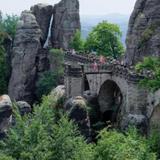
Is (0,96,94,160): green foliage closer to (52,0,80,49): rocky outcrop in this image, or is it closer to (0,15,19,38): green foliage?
(52,0,80,49): rocky outcrop

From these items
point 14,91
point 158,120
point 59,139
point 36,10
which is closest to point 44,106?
point 59,139

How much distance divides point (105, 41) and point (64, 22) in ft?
19.7

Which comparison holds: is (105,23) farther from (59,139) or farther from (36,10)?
(59,139)

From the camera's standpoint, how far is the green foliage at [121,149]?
38722mm

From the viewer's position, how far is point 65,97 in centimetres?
5581

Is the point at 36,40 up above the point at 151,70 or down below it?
above

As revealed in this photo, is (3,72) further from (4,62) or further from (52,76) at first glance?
(52,76)

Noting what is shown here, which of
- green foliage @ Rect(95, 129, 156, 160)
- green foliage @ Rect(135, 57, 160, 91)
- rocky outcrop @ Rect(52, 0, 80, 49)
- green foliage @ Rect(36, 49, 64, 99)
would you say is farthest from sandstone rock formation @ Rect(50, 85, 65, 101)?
rocky outcrop @ Rect(52, 0, 80, 49)

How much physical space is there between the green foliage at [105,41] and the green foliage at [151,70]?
88.2 feet

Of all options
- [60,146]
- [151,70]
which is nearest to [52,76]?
[151,70]

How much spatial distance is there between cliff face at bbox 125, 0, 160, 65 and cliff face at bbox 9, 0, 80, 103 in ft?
46.9

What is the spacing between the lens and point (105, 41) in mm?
79938

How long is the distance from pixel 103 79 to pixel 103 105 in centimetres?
247

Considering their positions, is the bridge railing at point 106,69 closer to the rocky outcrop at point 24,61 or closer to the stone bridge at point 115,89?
the stone bridge at point 115,89
